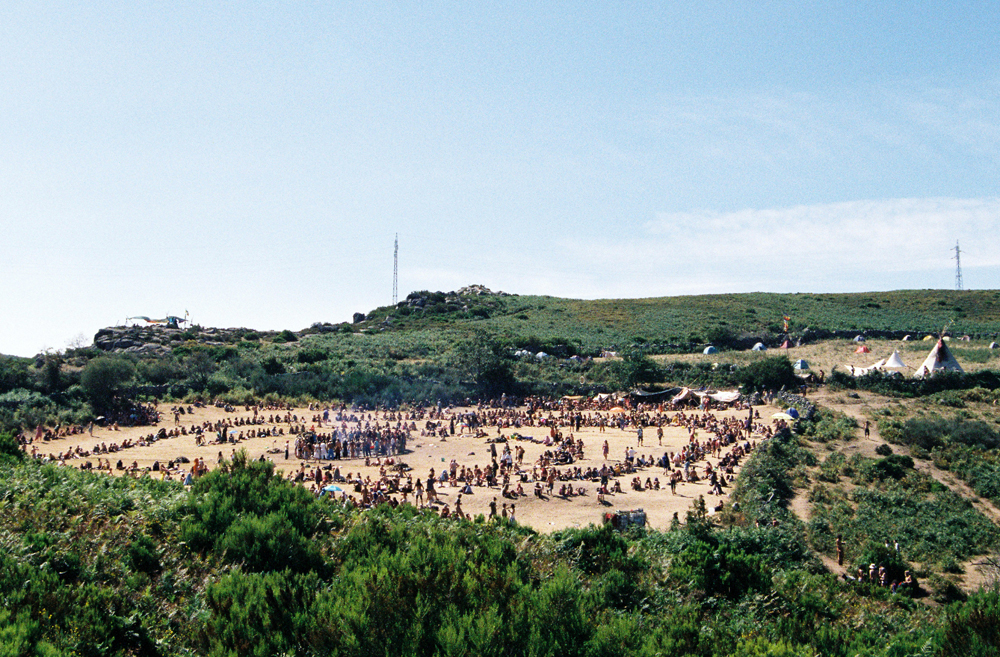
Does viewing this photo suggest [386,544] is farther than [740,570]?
No

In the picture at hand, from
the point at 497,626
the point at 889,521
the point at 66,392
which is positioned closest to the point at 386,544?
the point at 497,626

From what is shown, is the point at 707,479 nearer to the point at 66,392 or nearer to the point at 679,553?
the point at 679,553

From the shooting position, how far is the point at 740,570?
11.3 metres

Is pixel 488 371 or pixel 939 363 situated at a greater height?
pixel 939 363

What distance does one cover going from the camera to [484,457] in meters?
29.8

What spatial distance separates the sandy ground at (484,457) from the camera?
69.4ft

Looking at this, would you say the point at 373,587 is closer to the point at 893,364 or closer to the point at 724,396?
the point at 724,396

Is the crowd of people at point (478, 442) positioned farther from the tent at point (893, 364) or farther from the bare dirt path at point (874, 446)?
the tent at point (893, 364)

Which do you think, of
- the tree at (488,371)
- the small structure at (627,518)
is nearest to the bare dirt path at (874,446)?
the small structure at (627,518)

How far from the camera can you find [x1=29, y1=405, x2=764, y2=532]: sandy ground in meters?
21.2

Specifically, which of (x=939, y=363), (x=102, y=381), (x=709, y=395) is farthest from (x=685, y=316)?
(x=102, y=381)

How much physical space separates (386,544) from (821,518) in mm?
14905

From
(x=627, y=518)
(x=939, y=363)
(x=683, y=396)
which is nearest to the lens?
(x=627, y=518)

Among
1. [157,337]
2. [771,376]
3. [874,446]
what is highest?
[157,337]
